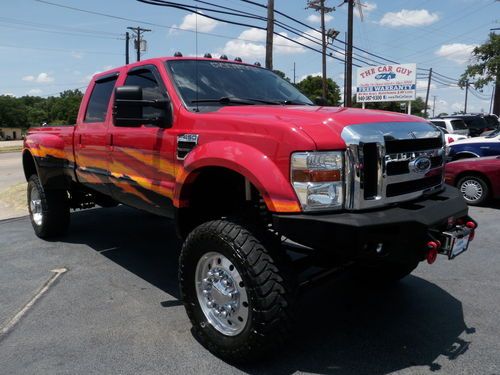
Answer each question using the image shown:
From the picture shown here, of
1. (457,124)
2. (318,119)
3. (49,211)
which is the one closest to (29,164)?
(49,211)

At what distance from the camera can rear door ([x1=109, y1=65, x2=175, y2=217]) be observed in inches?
151

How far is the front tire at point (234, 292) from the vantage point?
9.43ft

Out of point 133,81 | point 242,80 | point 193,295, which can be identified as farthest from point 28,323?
point 242,80

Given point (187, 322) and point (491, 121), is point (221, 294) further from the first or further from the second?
point (491, 121)

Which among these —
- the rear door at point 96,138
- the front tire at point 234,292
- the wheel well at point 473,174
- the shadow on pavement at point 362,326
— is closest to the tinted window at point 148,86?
the rear door at point 96,138

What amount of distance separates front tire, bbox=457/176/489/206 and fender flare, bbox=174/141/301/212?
23.3 ft

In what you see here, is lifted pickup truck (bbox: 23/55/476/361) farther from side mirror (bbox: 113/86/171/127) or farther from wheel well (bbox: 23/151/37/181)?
wheel well (bbox: 23/151/37/181)

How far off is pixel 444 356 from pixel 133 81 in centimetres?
355

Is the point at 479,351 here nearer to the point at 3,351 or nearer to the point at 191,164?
the point at 191,164

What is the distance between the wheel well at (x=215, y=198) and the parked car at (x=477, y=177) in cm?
629

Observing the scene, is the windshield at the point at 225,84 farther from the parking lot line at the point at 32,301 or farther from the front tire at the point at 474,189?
the front tire at the point at 474,189

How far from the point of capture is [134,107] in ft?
11.8

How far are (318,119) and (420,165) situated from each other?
865 millimetres

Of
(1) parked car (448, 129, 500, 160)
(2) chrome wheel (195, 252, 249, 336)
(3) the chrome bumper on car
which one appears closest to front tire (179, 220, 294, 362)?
(2) chrome wheel (195, 252, 249, 336)
